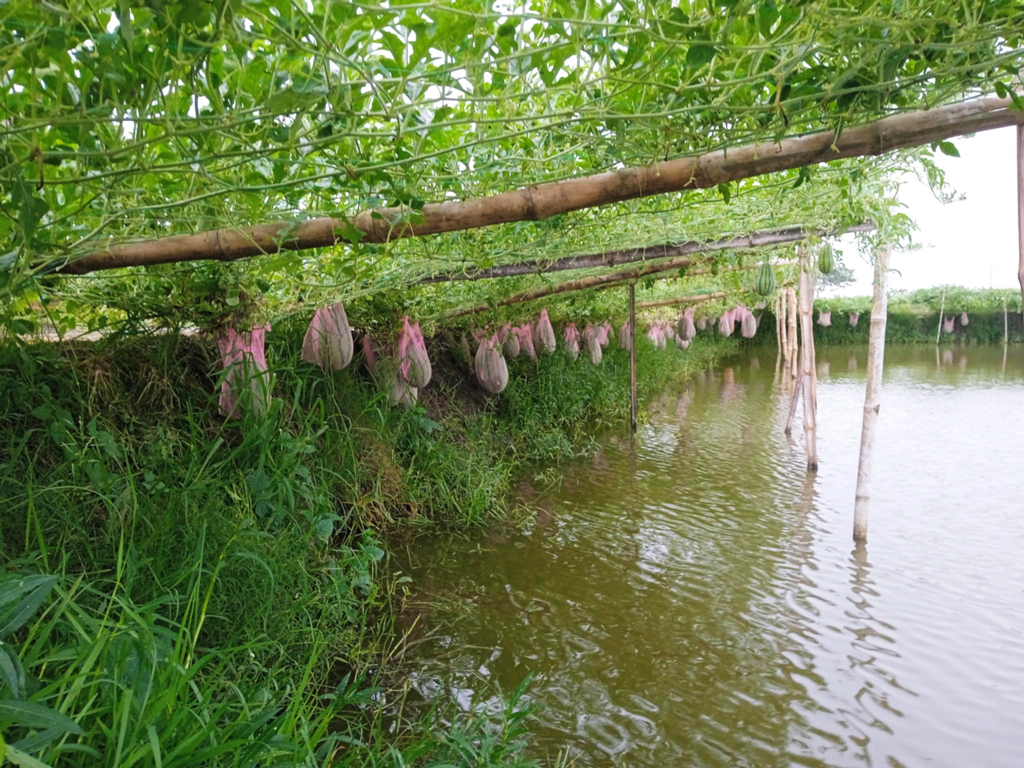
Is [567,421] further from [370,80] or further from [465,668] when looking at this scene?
[370,80]

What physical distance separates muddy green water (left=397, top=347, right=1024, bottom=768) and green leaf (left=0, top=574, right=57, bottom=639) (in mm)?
1739

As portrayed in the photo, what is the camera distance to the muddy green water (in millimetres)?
2699

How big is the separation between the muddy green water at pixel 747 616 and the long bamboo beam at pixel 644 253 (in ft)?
6.08

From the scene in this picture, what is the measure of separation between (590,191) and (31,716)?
68.3 inches

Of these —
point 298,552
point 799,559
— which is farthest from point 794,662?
point 298,552

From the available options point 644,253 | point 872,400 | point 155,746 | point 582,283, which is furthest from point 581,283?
point 155,746

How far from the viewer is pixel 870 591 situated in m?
4.03

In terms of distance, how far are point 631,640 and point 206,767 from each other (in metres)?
2.25

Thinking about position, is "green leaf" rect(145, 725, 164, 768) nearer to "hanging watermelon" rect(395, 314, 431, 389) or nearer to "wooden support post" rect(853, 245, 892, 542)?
"hanging watermelon" rect(395, 314, 431, 389)

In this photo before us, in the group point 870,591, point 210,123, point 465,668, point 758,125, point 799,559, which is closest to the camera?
point 210,123

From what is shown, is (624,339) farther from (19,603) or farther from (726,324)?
(19,603)

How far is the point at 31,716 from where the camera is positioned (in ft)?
4.12

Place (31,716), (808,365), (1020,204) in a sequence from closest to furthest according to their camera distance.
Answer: (31,716) → (1020,204) → (808,365)

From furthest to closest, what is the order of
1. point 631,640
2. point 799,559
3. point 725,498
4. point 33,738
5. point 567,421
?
1. point 567,421
2. point 725,498
3. point 799,559
4. point 631,640
5. point 33,738
